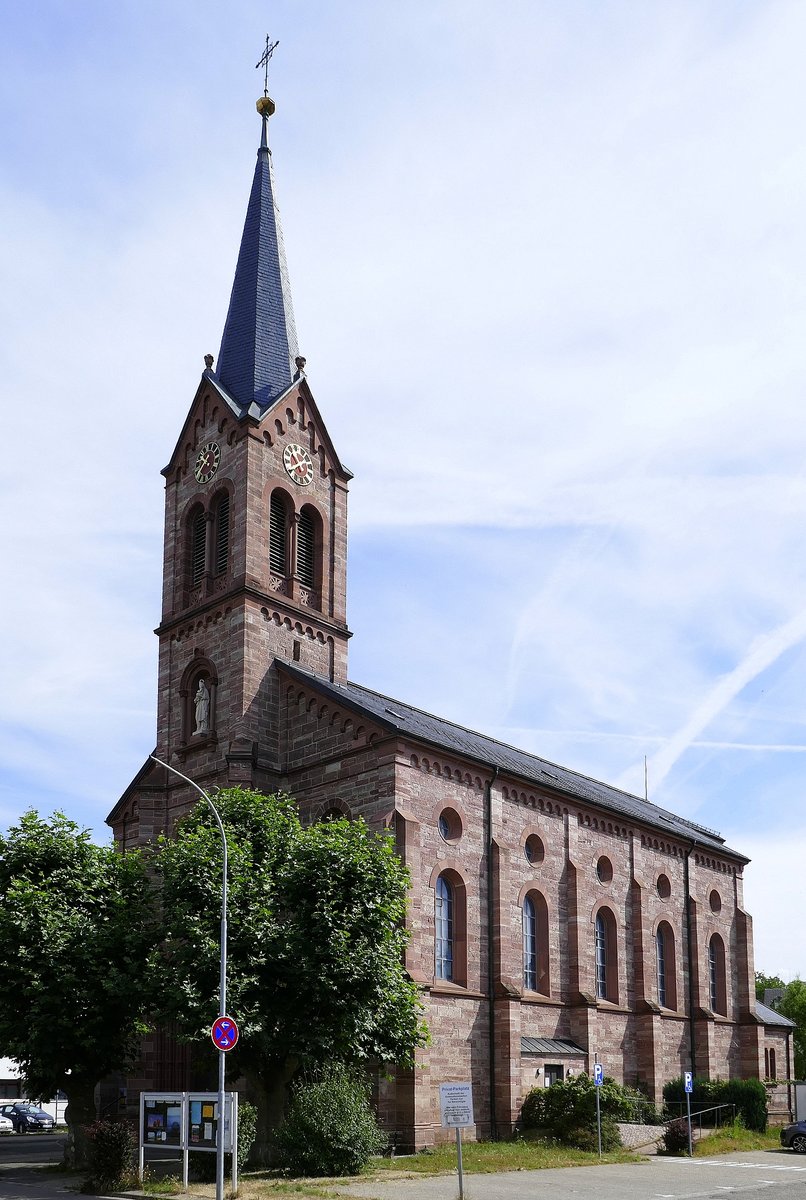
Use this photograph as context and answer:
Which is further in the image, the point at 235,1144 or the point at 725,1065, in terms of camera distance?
the point at 725,1065

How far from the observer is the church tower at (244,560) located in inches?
1624

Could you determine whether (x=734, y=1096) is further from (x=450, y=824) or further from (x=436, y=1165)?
(x=436, y=1165)

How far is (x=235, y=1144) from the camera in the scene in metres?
24.9

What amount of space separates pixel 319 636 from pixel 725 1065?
2734 centimetres

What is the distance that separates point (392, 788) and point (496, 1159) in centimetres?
1079

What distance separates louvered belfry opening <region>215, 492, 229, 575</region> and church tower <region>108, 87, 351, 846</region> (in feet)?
0.17

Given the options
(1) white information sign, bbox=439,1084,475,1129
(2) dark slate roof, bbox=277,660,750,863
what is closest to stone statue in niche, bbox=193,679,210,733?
(2) dark slate roof, bbox=277,660,750,863

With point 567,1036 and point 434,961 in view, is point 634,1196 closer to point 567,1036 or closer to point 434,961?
point 434,961

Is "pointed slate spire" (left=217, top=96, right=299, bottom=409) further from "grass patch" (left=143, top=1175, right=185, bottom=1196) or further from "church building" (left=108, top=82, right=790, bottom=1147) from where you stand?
"grass patch" (left=143, top=1175, right=185, bottom=1196)

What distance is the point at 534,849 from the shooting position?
44094 mm

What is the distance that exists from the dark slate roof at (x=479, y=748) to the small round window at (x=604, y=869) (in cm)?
200

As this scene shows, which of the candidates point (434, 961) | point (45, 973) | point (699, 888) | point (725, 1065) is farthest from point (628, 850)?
point (45, 973)

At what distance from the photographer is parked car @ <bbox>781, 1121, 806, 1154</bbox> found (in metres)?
41.4

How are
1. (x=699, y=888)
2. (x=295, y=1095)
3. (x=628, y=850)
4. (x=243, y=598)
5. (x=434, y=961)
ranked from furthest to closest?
(x=699, y=888), (x=628, y=850), (x=243, y=598), (x=434, y=961), (x=295, y=1095)
